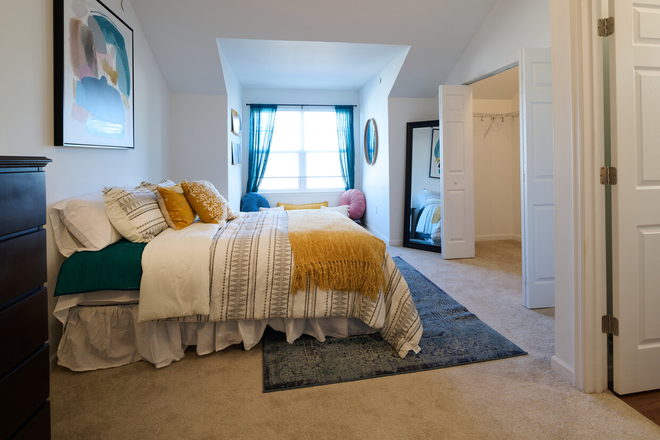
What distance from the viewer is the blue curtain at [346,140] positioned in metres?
6.44

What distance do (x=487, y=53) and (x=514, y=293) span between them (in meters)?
2.54

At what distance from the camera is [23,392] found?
1.02 meters

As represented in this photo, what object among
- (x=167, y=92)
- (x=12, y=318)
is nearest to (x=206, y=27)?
(x=167, y=92)

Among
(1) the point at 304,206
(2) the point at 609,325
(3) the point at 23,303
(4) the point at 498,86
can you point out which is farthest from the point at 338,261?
(4) the point at 498,86

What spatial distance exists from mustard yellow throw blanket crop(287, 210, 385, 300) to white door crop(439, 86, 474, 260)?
2.41m

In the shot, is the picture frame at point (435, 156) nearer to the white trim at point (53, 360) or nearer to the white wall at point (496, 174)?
the white wall at point (496, 174)

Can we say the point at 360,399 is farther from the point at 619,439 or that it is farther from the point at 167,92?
the point at 167,92

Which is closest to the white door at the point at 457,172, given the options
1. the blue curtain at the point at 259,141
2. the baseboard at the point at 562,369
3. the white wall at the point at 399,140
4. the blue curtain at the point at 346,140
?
the white wall at the point at 399,140

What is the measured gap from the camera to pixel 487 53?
395cm

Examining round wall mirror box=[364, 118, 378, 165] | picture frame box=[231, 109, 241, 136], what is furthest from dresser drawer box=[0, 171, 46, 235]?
round wall mirror box=[364, 118, 378, 165]

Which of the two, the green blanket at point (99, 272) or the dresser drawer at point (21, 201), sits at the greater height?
the dresser drawer at point (21, 201)

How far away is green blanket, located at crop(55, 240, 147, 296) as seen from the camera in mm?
1946

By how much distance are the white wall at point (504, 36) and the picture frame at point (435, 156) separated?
0.69 metres

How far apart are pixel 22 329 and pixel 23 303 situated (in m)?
0.07
